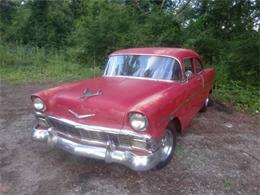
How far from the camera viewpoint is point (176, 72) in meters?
4.42

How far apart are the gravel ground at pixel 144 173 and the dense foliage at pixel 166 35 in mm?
3562

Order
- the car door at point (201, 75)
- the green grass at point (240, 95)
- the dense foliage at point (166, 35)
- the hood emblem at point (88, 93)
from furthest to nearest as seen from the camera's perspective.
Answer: the dense foliage at point (166, 35)
the green grass at point (240, 95)
the car door at point (201, 75)
the hood emblem at point (88, 93)

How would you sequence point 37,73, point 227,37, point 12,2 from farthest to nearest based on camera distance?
point 12,2 < point 227,37 < point 37,73

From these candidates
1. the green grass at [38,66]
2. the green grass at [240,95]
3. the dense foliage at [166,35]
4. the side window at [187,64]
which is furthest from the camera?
the green grass at [38,66]

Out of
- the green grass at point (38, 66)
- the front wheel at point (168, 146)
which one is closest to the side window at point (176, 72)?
the front wheel at point (168, 146)

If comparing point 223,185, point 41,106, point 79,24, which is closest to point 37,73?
point 79,24

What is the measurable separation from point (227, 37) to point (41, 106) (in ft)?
33.1

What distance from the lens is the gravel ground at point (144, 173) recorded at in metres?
3.41

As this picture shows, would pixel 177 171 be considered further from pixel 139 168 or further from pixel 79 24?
pixel 79 24

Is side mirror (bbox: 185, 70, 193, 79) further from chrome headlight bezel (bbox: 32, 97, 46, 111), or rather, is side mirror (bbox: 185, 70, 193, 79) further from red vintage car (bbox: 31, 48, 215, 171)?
chrome headlight bezel (bbox: 32, 97, 46, 111)

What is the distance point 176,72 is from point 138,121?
1.55 metres

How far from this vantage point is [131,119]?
320 centimetres

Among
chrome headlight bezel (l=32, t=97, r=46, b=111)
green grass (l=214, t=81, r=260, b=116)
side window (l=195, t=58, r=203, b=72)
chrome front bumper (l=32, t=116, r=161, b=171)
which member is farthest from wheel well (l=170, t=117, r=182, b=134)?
green grass (l=214, t=81, r=260, b=116)

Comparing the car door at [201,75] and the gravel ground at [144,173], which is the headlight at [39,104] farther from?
the car door at [201,75]
